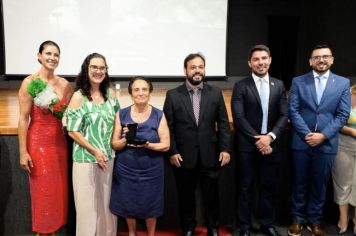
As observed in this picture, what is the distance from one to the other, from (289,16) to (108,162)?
22.3ft

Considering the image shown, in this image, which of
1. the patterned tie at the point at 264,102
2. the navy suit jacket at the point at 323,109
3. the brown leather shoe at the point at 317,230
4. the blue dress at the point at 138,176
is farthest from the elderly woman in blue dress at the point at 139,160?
Answer: the brown leather shoe at the point at 317,230

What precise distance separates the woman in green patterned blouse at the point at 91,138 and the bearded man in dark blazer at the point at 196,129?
1.54 feet

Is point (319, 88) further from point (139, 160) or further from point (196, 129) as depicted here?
point (139, 160)

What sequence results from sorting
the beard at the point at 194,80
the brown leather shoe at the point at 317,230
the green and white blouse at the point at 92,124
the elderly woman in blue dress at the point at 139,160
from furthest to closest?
the brown leather shoe at the point at 317,230 < the beard at the point at 194,80 < the elderly woman in blue dress at the point at 139,160 < the green and white blouse at the point at 92,124

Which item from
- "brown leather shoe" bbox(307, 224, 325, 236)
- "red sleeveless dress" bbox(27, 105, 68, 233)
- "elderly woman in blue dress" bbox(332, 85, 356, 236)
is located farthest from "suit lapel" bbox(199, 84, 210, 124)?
"brown leather shoe" bbox(307, 224, 325, 236)

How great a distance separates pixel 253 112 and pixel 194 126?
490 mm

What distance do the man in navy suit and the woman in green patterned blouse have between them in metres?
1.00

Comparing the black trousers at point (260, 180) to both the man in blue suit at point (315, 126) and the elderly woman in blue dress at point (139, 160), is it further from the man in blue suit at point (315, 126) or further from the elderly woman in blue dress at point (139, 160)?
the elderly woman in blue dress at point (139, 160)

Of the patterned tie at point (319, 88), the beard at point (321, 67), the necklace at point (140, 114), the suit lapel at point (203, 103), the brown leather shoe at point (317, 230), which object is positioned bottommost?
the brown leather shoe at point (317, 230)

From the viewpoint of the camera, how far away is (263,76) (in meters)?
2.70

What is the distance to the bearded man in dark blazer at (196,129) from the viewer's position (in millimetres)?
2600

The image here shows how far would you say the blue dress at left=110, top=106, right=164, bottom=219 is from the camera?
2.46 m

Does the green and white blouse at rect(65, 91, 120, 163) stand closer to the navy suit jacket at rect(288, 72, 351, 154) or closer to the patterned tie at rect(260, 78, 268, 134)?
the patterned tie at rect(260, 78, 268, 134)

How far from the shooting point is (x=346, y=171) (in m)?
2.96
